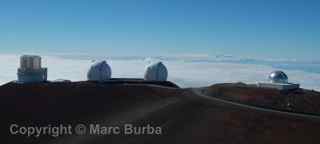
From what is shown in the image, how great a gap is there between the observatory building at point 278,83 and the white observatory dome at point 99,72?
68.5 feet

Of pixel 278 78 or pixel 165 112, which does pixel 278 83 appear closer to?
pixel 278 78

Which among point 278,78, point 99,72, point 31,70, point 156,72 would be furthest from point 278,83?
point 31,70

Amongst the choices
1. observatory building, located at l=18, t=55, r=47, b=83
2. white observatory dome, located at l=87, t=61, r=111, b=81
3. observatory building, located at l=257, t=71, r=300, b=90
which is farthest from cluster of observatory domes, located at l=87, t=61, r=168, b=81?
observatory building, located at l=257, t=71, r=300, b=90

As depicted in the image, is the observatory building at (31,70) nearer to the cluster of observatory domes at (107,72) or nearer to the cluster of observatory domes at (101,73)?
the cluster of observatory domes at (101,73)

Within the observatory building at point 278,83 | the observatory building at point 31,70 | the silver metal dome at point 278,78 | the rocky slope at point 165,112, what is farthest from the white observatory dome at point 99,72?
the silver metal dome at point 278,78

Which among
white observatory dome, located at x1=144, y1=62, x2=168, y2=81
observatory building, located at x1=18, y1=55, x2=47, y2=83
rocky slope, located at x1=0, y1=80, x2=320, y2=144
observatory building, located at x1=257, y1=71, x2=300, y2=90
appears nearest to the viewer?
rocky slope, located at x1=0, y1=80, x2=320, y2=144

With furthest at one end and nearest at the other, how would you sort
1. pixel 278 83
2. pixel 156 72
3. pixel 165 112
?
pixel 156 72 → pixel 278 83 → pixel 165 112

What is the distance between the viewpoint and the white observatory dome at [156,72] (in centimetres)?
5062

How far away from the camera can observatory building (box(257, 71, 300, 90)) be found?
140ft

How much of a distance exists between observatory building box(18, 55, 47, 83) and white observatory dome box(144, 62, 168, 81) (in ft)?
46.1

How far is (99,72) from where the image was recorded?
166ft

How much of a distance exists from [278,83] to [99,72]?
23.8 meters

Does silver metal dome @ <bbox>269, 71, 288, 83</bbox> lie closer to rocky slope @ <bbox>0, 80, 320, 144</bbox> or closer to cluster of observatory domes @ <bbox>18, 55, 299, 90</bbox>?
cluster of observatory domes @ <bbox>18, 55, 299, 90</bbox>

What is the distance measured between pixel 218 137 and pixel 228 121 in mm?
3322
